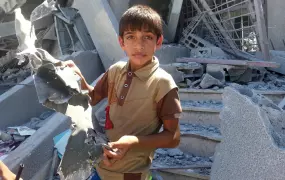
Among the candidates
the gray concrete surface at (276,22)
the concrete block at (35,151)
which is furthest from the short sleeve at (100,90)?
the gray concrete surface at (276,22)

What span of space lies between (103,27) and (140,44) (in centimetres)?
423

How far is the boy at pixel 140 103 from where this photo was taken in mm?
1657

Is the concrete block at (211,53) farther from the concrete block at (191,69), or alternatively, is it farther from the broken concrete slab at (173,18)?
the broken concrete slab at (173,18)

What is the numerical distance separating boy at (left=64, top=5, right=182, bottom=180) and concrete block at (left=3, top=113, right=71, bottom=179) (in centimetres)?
131

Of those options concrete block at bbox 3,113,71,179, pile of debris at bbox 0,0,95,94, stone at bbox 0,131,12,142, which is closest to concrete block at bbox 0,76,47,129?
stone at bbox 0,131,12,142

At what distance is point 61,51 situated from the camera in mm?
6648

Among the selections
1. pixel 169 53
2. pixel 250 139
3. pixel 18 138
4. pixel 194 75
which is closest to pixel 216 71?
pixel 194 75

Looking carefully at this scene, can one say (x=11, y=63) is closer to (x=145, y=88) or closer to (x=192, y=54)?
(x=192, y=54)

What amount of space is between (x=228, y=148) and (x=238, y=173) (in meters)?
0.23

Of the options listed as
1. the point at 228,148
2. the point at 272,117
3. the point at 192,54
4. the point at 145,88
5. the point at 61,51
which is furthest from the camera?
the point at 61,51

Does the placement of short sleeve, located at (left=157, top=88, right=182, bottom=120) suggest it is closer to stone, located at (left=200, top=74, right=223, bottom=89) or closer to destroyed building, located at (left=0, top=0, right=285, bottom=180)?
destroyed building, located at (left=0, top=0, right=285, bottom=180)

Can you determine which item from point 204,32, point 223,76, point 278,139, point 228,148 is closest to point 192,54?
point 204,32

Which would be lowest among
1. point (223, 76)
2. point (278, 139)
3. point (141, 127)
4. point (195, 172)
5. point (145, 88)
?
point (195, 172)

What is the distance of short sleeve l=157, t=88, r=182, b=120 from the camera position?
1.65m
